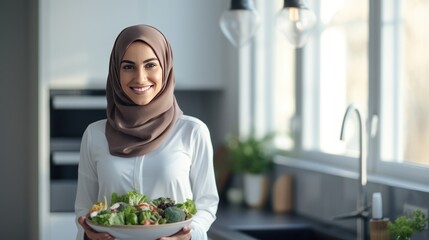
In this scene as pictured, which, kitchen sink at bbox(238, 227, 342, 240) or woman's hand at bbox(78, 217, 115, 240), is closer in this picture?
woman's hand at bbox(78, 217, 115, 240)

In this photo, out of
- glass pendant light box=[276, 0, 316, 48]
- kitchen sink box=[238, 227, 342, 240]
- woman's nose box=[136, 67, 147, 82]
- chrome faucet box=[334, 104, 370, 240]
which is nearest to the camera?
woman's nose box=[136, 67, 147, 82]

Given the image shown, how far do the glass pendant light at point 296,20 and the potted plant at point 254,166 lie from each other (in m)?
1.31

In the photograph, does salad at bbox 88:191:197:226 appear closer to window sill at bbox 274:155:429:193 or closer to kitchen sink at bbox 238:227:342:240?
window sill at bbox 274:155:429:193

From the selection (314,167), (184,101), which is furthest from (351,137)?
(184,101)

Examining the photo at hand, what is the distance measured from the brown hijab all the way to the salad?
0.52ft

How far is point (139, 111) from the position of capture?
93.6 inches

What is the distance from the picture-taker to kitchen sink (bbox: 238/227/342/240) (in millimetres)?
3703

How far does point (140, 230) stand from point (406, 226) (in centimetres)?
110

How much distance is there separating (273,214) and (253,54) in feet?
3.50

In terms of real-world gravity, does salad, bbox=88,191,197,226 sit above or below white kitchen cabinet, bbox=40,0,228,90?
below

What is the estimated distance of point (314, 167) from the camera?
3986mm

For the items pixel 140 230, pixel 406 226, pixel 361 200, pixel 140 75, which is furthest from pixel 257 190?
pixel 140 230

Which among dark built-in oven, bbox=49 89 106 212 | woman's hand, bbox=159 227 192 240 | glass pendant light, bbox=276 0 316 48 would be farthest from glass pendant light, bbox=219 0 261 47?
woman's hand, bbox=159 227 192 240

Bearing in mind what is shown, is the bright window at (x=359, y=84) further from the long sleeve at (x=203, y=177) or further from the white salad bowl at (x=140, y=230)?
the white salad bowl at (x=140, y=230)
